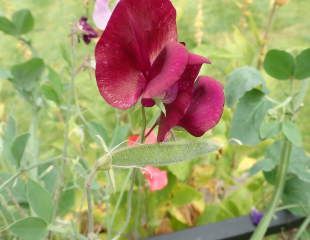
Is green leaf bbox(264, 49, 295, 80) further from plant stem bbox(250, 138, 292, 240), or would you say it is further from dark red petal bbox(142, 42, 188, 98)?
dark red petal bbox(142, 42, 188, 98)

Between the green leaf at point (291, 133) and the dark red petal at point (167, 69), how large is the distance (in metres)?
0.49

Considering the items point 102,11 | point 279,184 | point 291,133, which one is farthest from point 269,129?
point 102,11

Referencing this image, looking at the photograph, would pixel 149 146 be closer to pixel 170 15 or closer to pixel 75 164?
pixel 170 15

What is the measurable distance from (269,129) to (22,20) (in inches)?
18.1

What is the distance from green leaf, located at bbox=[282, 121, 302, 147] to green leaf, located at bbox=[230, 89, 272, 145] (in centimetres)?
6

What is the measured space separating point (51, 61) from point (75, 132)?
1.65 meters

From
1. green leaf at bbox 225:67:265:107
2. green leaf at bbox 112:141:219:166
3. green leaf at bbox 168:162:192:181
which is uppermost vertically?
green leaf at bbox 112:141:219:166

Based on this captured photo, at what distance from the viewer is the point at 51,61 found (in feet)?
8.54

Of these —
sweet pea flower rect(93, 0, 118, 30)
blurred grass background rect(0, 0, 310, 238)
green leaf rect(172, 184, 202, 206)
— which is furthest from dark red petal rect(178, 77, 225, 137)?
blurred grass background rect(0, 0, 310, 238)

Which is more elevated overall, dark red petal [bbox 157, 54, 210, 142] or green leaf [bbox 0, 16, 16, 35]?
dark red petal [bbox 157, 54, 210, 142]

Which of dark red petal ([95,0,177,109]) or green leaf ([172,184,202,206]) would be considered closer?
dark red petal ([95,0,177,109])

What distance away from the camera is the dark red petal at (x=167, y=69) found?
43 centimetres

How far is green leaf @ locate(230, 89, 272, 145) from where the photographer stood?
97cm

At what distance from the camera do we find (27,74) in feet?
3.30
